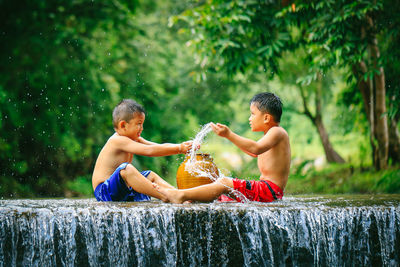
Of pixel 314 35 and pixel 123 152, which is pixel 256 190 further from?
pixel 314 35

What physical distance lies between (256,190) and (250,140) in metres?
0.52

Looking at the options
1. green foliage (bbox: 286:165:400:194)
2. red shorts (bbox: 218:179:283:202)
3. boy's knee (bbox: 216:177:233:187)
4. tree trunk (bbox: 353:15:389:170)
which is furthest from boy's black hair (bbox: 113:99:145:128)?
green foliage (bbox: 286:165:400:194)

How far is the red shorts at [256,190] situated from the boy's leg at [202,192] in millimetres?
106

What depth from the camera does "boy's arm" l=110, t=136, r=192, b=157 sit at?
453 cm

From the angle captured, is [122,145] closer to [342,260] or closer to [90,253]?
[90,253]

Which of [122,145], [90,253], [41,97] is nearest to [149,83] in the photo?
[41,97]

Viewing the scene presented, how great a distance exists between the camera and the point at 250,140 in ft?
13.5

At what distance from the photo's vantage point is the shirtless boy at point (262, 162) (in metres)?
4.11

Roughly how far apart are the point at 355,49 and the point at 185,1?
6.63 metres

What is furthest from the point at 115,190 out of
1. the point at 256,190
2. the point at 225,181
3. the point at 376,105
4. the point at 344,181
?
the point at 344,181

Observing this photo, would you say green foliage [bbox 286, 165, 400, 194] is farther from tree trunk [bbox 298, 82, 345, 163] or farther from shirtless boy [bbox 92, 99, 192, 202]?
shirtless boy [bbox 92, 99, 192, 202]

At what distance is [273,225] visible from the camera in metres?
3.55

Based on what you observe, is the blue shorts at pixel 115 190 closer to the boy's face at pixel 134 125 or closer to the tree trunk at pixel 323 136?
the boy's face at pixel 134 125

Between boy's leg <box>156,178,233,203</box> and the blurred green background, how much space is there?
2043 mm
